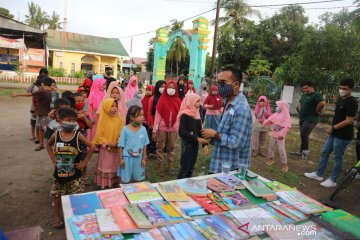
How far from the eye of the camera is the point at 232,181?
2396 mm

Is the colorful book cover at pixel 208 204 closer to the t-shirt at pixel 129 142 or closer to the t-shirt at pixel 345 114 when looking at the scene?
the t-shirt at pixel 129 142

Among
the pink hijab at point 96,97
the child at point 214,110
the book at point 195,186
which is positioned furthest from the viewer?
the child at point 214,110

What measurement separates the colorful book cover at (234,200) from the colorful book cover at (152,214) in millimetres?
545

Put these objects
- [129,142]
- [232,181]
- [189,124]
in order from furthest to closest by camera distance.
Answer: [189,124]
[129,142]
[232,181]

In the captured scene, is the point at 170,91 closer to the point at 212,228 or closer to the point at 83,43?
the point at 212,228

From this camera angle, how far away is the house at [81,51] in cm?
2589

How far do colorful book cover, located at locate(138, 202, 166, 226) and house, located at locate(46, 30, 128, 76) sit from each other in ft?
88.6

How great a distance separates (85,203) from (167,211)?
598 mm

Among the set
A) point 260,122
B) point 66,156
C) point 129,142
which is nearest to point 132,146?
point 129,142

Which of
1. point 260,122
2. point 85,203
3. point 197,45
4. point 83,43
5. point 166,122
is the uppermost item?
point 83,43

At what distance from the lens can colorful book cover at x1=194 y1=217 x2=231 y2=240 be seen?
1.63 m

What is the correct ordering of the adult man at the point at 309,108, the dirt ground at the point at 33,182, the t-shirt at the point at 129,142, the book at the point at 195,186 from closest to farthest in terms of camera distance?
the book at the point at 195,186, the dirt ground at the point at 33,182, the t-shirt at the point at 129,142, the adult man at the point at 309,108

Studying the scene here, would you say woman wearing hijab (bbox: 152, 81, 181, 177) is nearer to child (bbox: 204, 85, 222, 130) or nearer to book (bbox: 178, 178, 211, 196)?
child (bbox: 204, 85, 222, 130)

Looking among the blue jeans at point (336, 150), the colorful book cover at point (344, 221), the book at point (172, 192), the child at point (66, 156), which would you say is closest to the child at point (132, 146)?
the child at point (66, 156)
